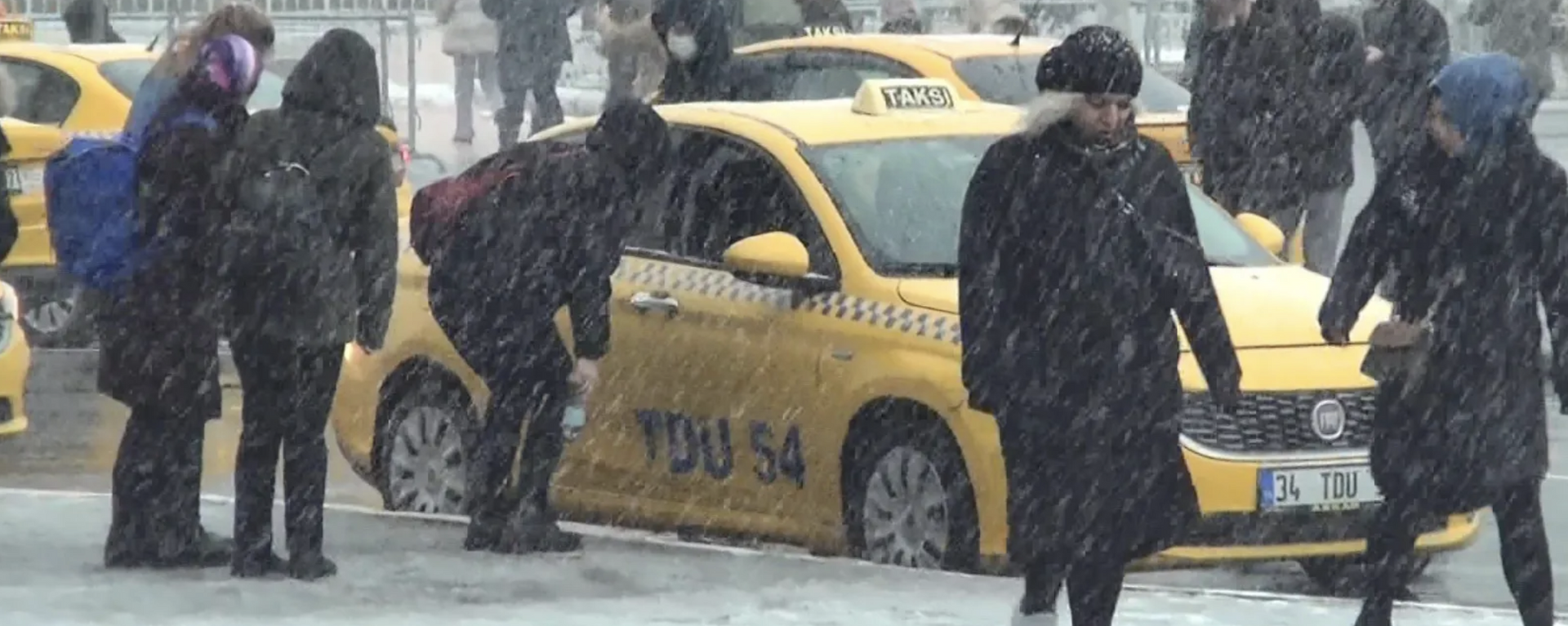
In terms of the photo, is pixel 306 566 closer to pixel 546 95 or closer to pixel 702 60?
pixel 702 60

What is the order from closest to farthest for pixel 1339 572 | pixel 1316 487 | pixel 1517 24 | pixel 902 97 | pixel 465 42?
1. pixel 1316 487
2. pixel 1339 572
3. pixel 902 97
4. pixel 1517 24
5. pixel 465 42

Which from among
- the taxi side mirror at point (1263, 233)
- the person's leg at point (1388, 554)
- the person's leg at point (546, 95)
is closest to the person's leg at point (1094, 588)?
the person's leg at point (1388, 554)

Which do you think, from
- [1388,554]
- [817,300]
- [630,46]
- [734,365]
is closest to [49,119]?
[630,46]

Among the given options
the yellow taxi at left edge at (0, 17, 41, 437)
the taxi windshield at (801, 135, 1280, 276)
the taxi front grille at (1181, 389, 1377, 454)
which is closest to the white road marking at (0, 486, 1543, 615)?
the yellow taxi at left edge at (0, 17, 41, 437)

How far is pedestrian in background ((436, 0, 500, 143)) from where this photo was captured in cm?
2691

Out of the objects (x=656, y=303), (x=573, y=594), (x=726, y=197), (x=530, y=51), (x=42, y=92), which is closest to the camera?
(x=573, y=594)

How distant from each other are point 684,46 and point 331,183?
23.8ft

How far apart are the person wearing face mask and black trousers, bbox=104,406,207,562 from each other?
83 centimetres

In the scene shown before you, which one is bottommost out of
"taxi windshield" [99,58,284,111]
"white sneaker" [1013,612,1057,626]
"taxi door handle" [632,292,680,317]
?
"taxi windshield" [99,58,284,111]

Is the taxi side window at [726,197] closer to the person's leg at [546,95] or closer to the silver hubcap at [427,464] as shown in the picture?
the silver hubcap at [427,464]

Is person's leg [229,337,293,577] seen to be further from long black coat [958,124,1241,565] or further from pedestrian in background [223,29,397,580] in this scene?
long black coat [958,124,1241,565]

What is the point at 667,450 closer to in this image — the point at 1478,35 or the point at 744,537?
the point at 744,537

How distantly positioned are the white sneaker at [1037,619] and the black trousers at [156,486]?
2.64 metres

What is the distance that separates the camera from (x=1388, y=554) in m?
8.24
